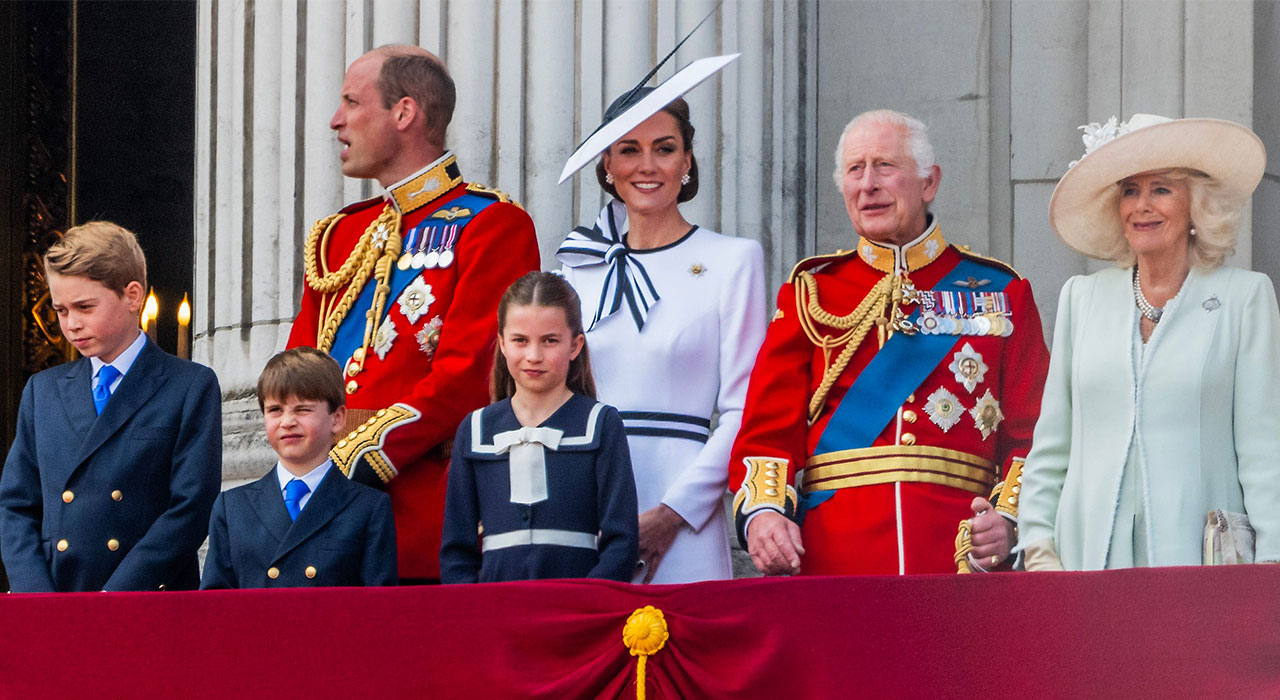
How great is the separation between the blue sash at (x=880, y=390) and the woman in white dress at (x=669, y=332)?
235mm

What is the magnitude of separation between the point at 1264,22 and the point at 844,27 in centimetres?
131

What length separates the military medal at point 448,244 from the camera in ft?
14.5

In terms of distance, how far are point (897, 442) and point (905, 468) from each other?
0.07 metres

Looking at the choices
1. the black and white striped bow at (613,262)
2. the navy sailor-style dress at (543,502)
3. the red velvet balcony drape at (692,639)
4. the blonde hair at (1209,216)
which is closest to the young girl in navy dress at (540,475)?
the navy sailor-style dress at (543,502)

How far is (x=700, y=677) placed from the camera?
3203 mm

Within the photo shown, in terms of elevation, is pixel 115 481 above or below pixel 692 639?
above

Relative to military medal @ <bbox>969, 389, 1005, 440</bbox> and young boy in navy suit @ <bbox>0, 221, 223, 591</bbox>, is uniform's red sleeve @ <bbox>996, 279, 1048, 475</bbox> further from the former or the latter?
young boy in navy suit @ <bbox>0, 221, 223, 591</bbox>

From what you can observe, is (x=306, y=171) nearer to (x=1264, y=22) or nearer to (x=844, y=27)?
(x=844, y=27)

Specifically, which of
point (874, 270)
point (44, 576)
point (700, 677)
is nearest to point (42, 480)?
point (44, 576)

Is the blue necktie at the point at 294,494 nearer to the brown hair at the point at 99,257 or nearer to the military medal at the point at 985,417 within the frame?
the brown hair at the point at 99,257

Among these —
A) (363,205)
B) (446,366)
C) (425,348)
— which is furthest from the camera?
(363,205)

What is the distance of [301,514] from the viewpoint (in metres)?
3.86

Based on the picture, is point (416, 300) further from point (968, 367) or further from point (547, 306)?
point (968, 367)

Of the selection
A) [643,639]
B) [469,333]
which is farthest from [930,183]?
[643,639]
